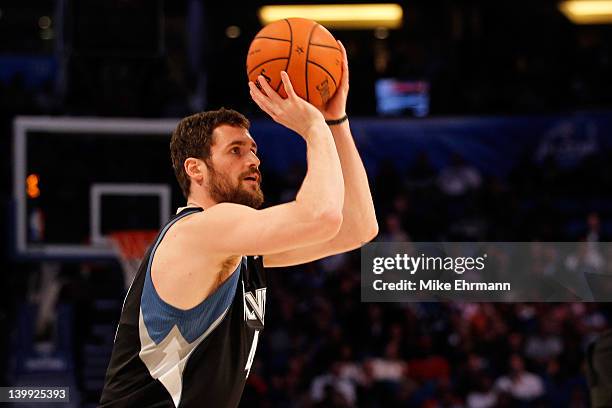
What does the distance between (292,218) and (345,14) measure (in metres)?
11.7

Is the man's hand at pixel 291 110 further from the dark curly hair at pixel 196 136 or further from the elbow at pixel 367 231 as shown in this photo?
the elbow at pixel 367 231

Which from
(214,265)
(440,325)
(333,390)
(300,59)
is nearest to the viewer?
(214,265)

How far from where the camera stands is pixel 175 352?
318 centimetres

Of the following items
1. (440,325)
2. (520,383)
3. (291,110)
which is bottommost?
(520,383)

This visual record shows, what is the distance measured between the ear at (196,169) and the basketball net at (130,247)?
545 centimetres

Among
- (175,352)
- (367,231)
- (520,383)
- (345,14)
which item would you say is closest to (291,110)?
(367,231)

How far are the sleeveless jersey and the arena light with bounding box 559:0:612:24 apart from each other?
12016 mm

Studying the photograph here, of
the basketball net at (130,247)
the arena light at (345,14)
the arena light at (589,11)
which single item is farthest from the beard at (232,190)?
the arena light at (589,11)

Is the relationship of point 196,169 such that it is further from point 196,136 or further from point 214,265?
point 214,265

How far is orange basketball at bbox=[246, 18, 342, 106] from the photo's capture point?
3.60 m

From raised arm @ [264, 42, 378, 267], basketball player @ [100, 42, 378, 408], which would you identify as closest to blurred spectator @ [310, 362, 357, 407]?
raised arm @ [264, 42, 378, 267]

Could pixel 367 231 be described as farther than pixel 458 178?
No

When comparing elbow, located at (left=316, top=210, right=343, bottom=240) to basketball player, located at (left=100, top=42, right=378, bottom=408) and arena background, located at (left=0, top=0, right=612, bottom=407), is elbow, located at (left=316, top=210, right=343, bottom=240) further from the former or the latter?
arena background, located at (left=0, top=0, right=612, bottom=407)

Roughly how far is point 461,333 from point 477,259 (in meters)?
3.12
